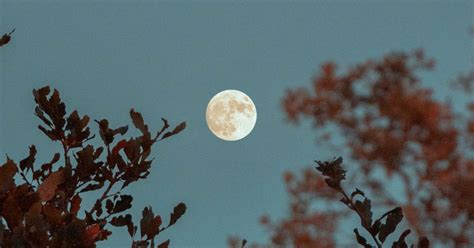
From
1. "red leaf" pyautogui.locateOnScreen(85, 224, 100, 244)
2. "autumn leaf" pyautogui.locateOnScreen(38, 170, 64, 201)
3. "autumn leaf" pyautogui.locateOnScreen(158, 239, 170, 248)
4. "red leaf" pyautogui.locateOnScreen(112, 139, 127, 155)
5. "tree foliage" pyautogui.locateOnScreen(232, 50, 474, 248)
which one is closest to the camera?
"red leaf" pyautogui.locateOnScreen(85, 224, 100, 244)

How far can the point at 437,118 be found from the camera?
13188 millimetres

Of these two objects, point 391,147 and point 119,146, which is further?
point 391,147

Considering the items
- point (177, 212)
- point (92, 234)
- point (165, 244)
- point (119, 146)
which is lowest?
point (92, 234)

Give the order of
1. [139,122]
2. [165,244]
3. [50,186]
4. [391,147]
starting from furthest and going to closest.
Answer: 1. [391,147]
2. [139,122]
3. [165,244]
4. [50,186]

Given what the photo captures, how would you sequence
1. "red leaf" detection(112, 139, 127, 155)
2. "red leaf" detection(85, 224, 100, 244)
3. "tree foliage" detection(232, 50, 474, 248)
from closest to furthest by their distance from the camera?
"red leaf" detection(85, 224, 100, 244)
"red leaf" detection(112, 139, 127, 155)
"tree foliage" detection(232, 50, 474, 248)

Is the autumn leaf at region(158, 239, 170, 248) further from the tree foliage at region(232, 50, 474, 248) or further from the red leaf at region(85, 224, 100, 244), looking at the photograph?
the tree foliage at region(232, 50, 474, 248)

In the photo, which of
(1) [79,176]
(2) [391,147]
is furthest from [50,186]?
(2) [391,147]

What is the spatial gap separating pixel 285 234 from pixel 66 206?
515 inches

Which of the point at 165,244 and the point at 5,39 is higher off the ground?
the point at 5,39

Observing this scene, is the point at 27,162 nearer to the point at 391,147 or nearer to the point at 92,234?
the point at 92,234

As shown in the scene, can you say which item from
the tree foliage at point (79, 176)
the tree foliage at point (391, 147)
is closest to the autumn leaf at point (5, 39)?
the tree foliage at point (79, 176)

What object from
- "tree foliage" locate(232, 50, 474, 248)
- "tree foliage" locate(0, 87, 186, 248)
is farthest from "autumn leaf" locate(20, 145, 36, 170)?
"tree foliage" locate(232, 50, 474, 248)

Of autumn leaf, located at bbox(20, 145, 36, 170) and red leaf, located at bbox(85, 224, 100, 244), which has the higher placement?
autumn leaf, located at bbox(20, 145, 36, 170)

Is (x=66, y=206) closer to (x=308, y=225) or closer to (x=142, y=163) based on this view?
(x=142, y=163)
